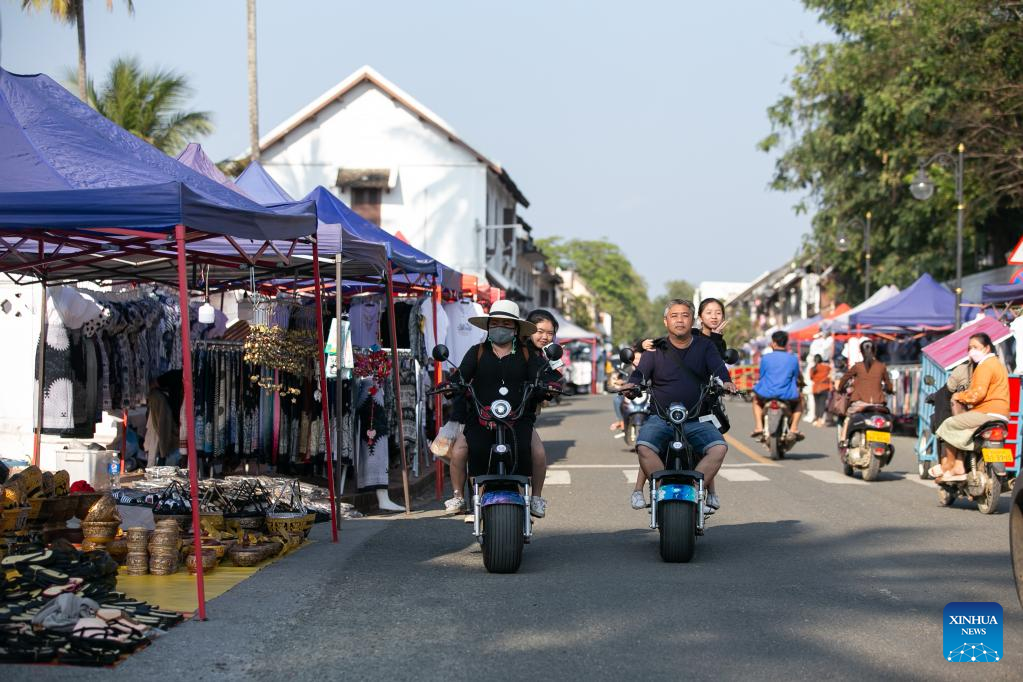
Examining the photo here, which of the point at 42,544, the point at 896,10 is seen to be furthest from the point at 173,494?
the point at 896,10

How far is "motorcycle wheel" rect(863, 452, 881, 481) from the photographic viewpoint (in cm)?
1558

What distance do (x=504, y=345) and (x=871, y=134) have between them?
90.0 ft

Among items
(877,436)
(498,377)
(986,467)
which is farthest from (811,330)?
(498,377)

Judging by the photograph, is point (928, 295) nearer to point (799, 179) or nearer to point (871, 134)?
point (871, 134)

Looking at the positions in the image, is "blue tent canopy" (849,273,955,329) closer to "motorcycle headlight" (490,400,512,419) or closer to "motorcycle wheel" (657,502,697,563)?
"motorcycle wheel" (657,502,697,563)

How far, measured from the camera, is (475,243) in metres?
48.5

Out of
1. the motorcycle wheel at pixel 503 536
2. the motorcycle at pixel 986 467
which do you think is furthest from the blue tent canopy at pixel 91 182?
the motorcycle at pixel 986 467

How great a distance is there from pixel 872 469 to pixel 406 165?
3466 cm

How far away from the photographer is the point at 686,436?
9.45 meters

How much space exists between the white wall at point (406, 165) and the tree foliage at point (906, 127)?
13312 mm

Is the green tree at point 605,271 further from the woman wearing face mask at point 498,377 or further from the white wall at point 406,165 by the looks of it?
the woman wearing face mask at point 498,377

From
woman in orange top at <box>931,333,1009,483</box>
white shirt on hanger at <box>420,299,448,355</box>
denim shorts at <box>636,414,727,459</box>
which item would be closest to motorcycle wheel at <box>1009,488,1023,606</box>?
denim shorts at <box>636,414,727,459</box>

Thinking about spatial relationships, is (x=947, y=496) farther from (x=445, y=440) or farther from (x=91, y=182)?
(x=91, y=182)

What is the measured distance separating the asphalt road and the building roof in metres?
36.8
